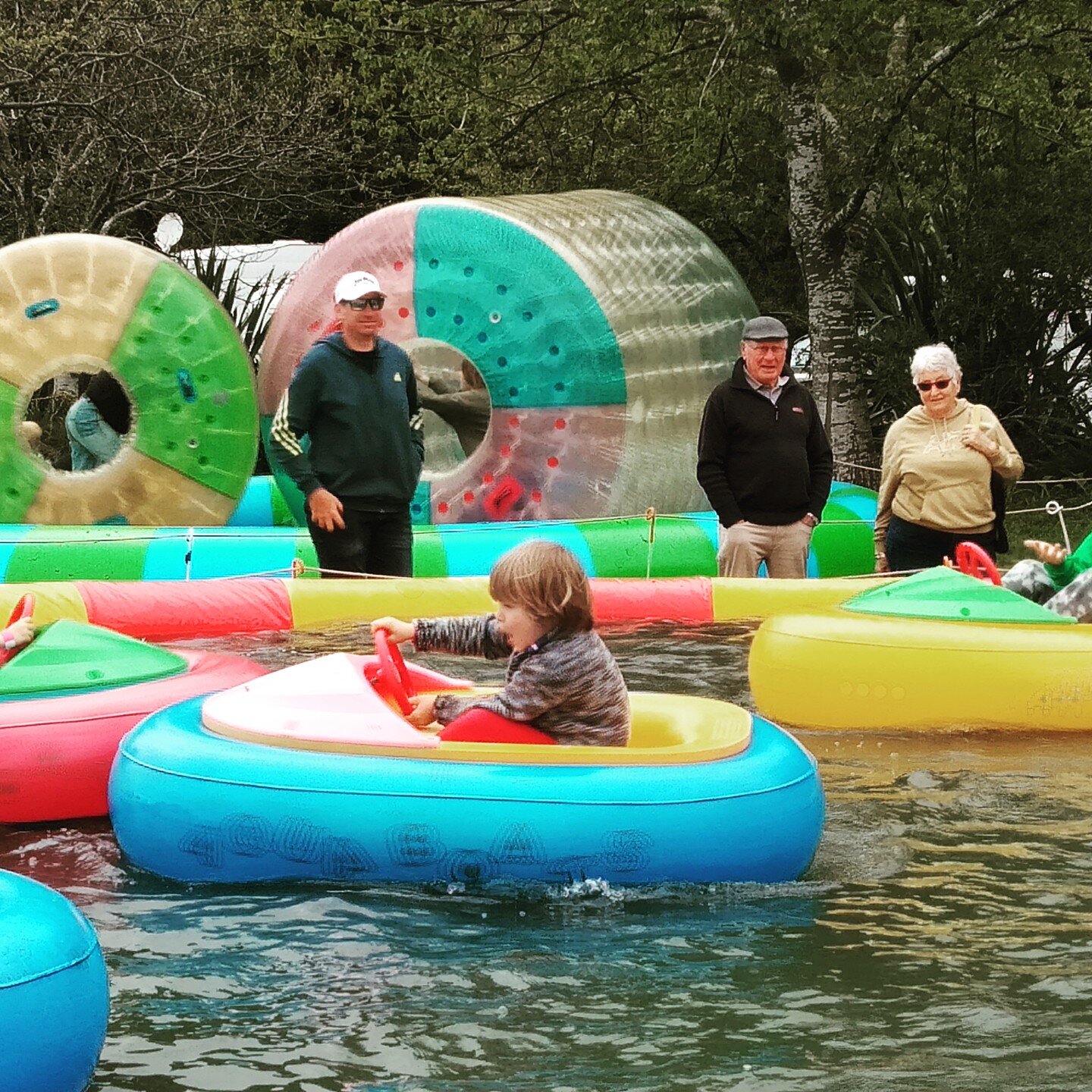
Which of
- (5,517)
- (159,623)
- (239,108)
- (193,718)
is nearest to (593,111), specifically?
(239,108)

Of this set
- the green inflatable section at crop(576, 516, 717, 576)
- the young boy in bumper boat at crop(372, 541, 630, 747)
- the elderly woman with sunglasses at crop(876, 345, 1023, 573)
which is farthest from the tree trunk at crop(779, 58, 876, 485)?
the young boy in bumper boat at crop(372, 541, 630, 747)

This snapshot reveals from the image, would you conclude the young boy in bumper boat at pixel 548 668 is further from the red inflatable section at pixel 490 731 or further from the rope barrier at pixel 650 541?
the rope barrier at pixel 650 541

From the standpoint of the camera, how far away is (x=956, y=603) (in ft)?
21.7

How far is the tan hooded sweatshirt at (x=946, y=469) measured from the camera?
23.9ft

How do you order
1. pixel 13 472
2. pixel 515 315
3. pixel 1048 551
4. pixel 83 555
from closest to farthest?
Answer: 1. pixel 1048 551
2. pixel 83 555
3. pixel 13 472
4. pixel 515 315

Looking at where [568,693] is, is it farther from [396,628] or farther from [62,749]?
[62,749]

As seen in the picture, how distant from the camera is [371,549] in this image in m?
7.32

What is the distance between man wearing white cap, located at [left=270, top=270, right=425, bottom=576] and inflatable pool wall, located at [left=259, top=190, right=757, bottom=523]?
353 cm

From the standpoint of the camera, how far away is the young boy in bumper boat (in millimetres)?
4680

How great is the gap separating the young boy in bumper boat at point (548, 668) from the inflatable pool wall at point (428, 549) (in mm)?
4214

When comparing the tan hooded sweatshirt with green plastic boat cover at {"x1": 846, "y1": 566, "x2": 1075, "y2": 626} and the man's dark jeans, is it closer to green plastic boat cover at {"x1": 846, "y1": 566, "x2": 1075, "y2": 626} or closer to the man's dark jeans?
green plastic boat cover at {"x1": 846, "y1": 566, "x2": 1075, "y2": 626}

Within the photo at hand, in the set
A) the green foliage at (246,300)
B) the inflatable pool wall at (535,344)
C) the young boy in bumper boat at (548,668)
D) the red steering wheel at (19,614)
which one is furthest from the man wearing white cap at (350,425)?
the green foliage at (246,300)

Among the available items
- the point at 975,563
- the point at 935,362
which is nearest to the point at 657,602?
the point at 975,563

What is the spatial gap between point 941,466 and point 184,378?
5.14 metres
